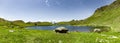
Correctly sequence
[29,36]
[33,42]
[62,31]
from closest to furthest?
[33,42]
[29,36]
[62,31]

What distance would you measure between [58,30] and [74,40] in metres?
7.30

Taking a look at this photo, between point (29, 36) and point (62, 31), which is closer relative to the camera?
point (29, 36)

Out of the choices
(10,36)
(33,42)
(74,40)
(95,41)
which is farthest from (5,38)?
(95,41)

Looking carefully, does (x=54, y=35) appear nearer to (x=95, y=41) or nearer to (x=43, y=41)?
(x=43, y=41)

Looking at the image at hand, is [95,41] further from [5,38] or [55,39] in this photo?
[5,38]

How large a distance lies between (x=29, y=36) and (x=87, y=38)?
9.42 m

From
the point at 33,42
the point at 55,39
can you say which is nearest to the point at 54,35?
the point at 55,39

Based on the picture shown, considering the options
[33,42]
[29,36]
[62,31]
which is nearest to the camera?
[33,42]

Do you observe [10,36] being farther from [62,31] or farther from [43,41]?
[62,31]

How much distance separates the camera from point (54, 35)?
47594mm

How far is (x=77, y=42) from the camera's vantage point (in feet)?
142

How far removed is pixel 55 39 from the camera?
147ft

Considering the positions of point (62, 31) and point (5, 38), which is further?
point (62, 31)

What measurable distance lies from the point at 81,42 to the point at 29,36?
28.2ft
